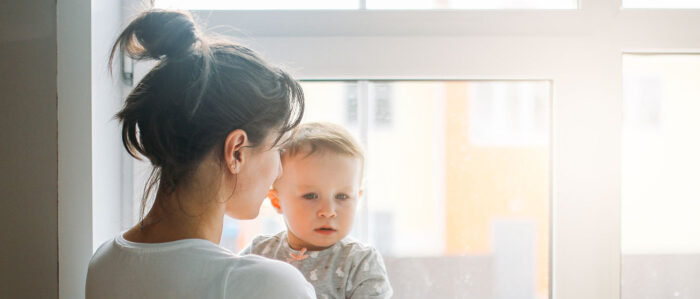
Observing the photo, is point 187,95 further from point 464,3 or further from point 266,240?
point 464,3

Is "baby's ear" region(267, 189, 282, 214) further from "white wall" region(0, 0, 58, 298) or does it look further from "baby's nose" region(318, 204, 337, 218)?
"white wall" region(0, 0, 58, 298)

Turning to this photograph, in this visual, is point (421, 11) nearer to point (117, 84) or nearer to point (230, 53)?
point (230, 53)

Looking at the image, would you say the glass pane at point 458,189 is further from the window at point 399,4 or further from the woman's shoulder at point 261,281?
the woman's shoulder at point 261,281

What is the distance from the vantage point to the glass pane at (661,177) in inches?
45.3

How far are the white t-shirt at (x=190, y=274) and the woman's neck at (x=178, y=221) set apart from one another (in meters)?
0.02

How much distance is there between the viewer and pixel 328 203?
1083mm

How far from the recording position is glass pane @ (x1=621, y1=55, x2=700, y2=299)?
3.77ft

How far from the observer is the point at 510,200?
3.90 ft

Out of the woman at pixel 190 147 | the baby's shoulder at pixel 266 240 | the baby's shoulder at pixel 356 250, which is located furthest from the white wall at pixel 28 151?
the baby's shoulder at pixel 356 250

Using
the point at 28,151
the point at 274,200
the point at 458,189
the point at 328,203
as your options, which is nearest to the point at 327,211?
the point at 328,203

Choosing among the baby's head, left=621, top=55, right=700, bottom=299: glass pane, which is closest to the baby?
the baby's head

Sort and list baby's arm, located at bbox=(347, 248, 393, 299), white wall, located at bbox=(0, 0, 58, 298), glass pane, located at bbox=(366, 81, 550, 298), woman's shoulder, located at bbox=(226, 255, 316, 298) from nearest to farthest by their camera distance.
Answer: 1. woman's shoulder, located at bbox=(226, 255, 316, 298)
2. white wall, located at bbox=(0, 0, 58, 298)
3. baby's arm, located at bbox=(347, 248, 393, 299)
4. glass pane, located at bbox=(366, 81, 550, 298)

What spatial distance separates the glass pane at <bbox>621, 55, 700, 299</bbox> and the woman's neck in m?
A: 0.84

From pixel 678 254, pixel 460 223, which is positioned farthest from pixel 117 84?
pixel 678 254
